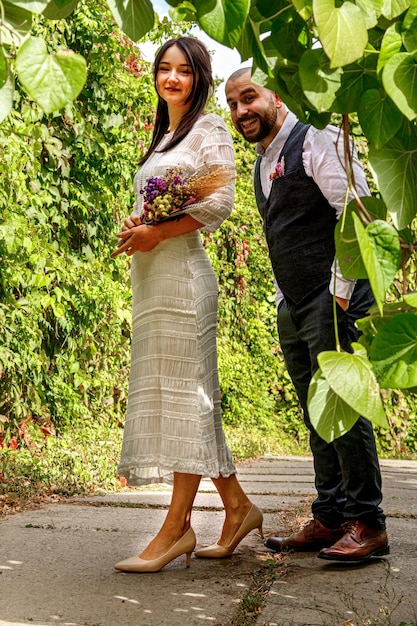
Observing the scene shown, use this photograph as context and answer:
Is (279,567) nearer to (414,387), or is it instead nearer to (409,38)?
(414,387)

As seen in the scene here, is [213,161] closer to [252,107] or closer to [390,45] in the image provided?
[252,107]

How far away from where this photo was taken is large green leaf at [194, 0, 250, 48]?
2.74ft

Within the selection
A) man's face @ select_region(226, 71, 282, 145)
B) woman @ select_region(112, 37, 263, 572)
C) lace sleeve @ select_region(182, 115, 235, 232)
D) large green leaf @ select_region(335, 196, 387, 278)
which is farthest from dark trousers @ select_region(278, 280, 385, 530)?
large green leaf @ select_region(335, 196, 387, 278)

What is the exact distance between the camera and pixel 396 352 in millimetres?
846

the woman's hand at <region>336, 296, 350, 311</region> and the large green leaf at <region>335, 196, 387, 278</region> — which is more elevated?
the woman's hand at <region>336, 296, 350, 311</region>

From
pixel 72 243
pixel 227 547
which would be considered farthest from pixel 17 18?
pixel 72 243

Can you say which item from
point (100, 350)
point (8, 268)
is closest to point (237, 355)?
point (100, 350)

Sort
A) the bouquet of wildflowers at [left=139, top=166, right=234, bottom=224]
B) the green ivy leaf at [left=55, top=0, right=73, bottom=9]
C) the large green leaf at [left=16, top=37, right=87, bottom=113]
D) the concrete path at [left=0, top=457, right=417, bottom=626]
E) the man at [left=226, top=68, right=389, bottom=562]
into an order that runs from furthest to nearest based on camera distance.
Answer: the bouquet of wildflowers at [left=139, top=166, right=234, bottom=224] < the man at [left=226, top=68, right=389, bottom=562] < the concrete path at [left=0, top=457, right=417, bottom=626] < the green ivy leaf at [left=55, top=0, right=73, bottom=9] < the large green leaf at [left=16, top=37, right=87, bottom=113]

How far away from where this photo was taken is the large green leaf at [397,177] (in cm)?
91

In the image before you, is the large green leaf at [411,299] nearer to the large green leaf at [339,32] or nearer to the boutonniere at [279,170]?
the large green leaf at [339,32]

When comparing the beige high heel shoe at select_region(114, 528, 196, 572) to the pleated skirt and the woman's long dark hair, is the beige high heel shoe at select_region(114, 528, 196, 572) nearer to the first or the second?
the pleated skirt

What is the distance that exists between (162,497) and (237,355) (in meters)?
3.94

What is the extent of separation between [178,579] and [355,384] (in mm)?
1687

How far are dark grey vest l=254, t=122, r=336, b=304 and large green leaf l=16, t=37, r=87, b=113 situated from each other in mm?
1914
